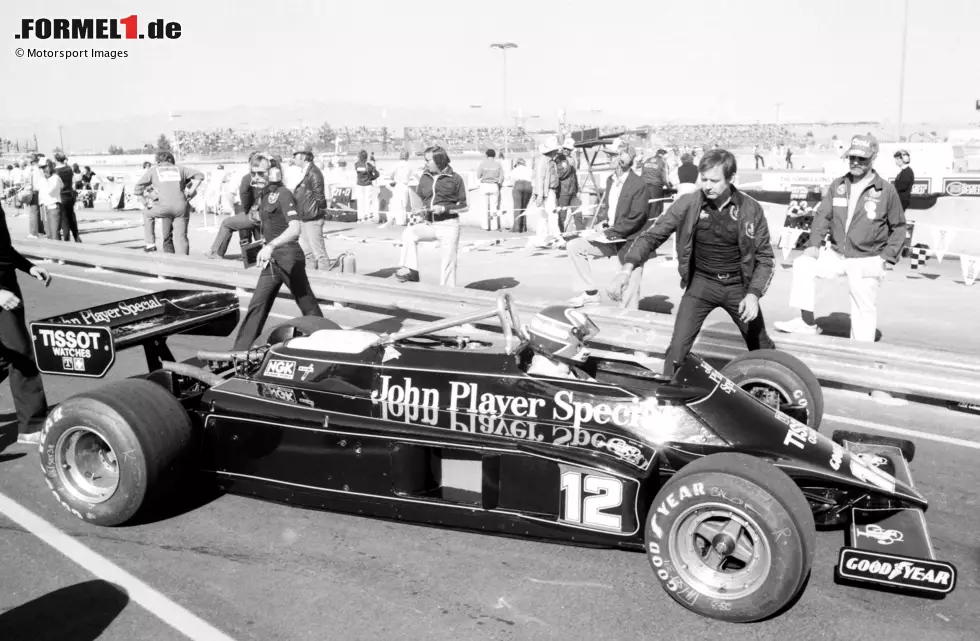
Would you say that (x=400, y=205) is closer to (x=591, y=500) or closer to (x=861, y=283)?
(x=861, y=283)

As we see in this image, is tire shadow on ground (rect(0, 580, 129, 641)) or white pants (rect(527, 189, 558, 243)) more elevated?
white pants (rect(527, 189, 558, 243))

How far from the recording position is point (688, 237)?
6.22 meters

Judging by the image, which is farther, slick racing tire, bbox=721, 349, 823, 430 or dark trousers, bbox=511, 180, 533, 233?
dark trousers, bbox=511, 180, 533, 233

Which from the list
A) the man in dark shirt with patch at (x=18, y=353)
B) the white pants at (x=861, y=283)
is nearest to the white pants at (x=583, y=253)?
the white pants at (x=861, y=283)

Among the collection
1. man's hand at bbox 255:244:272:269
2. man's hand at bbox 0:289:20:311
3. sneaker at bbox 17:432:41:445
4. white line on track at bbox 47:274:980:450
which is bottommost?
white line on track at bbox 47:274:980:450

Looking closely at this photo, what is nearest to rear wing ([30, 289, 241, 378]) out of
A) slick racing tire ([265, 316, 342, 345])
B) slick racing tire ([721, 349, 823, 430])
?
slick racing tire ([265, 316, 342, 345])

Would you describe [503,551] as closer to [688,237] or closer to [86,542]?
[86,542]

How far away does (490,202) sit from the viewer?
19781 mm

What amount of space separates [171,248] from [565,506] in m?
11.8

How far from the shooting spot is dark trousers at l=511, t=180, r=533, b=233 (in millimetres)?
19422

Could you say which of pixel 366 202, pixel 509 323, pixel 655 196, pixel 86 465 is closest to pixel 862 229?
pixel 509 323

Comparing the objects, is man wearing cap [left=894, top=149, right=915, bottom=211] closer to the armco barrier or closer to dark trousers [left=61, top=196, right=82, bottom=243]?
the armco barrier

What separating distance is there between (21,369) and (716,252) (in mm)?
4777

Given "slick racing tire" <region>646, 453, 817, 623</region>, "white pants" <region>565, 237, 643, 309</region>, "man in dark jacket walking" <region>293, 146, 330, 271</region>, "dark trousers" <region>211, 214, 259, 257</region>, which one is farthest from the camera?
"dark trousers" <region>211, 214, 259, 257</region>
